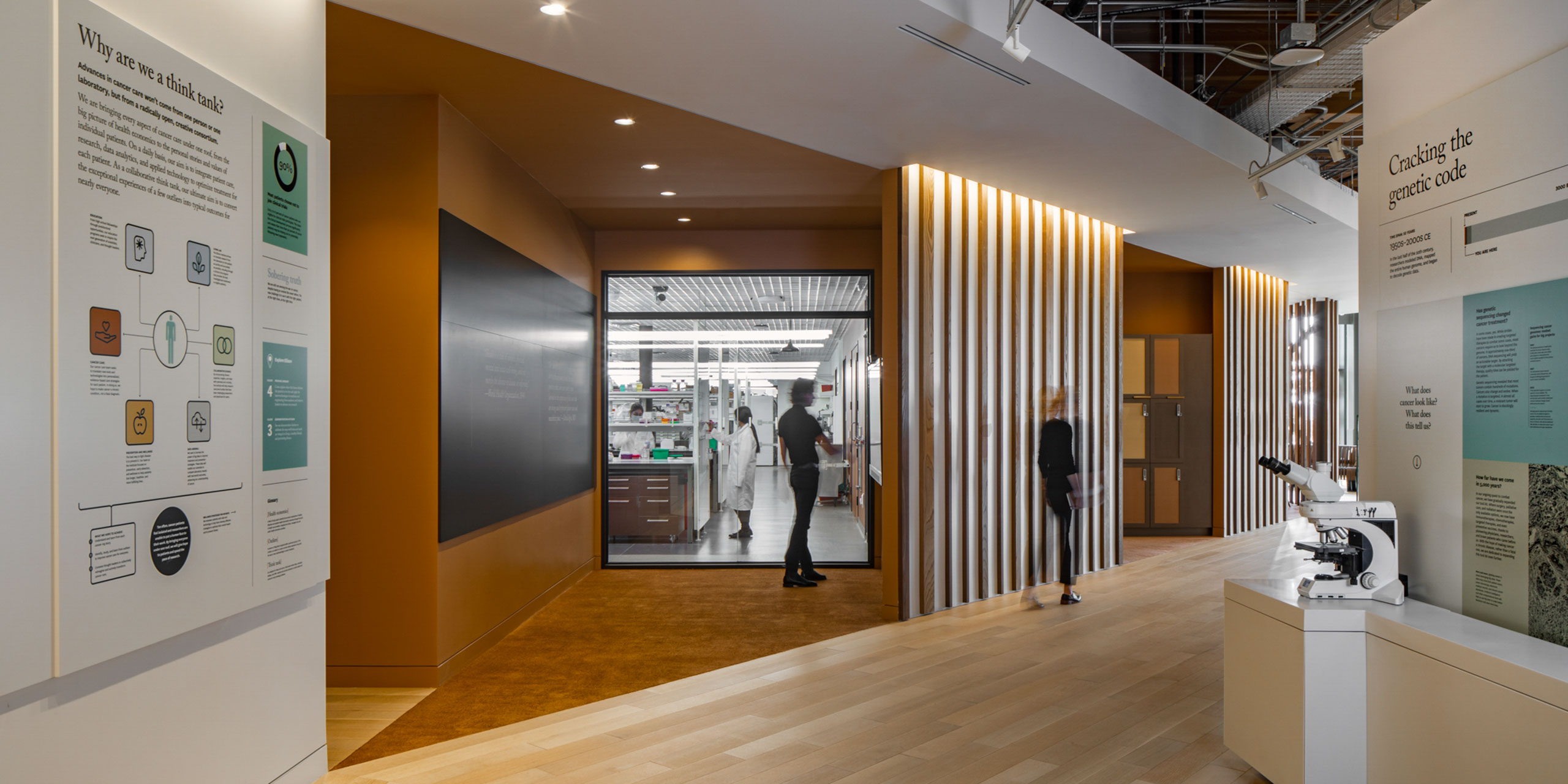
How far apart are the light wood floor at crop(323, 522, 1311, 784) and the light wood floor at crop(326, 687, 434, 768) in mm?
400

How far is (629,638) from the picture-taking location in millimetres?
5410

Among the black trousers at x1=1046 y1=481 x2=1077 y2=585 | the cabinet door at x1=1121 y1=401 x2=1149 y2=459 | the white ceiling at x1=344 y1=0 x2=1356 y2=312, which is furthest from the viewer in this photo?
the cabinet door at x1=1121 y1=401 x2=1149 y2=459

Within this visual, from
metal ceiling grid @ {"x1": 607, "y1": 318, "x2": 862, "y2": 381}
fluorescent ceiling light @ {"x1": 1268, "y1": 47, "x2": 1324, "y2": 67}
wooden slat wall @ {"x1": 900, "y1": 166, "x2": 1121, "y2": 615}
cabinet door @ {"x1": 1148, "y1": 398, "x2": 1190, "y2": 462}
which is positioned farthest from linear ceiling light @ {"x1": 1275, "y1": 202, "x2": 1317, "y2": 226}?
metal ceiling grid @ {"x1": 607, "y1": 318, "x2": 862, "y2": 381}

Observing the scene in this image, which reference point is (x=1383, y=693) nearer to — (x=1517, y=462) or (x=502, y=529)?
(x=1517, y=462)

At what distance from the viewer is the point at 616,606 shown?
6332 millimetres

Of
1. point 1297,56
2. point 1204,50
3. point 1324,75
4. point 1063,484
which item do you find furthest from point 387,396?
point 1324,75

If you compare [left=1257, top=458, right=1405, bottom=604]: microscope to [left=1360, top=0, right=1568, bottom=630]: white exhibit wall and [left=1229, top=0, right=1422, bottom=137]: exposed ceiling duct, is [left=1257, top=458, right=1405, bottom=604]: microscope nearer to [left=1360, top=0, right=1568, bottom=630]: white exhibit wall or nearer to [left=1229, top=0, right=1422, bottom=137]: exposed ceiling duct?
[left=1360, top=0, right=1568, bottom=630]: white exhibit wall

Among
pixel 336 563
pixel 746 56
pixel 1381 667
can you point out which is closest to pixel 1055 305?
pixel 746 56

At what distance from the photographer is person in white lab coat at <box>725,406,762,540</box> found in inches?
304

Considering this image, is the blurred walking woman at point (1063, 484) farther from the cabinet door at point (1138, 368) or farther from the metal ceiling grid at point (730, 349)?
the cabinet door at point (1138, 368)

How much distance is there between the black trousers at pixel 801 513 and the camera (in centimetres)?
692

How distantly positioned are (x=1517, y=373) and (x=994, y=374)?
3838mm

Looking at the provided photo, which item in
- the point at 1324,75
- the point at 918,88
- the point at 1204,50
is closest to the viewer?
the point at 918,88

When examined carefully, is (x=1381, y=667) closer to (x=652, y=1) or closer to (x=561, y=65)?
(x=652, y=1)
